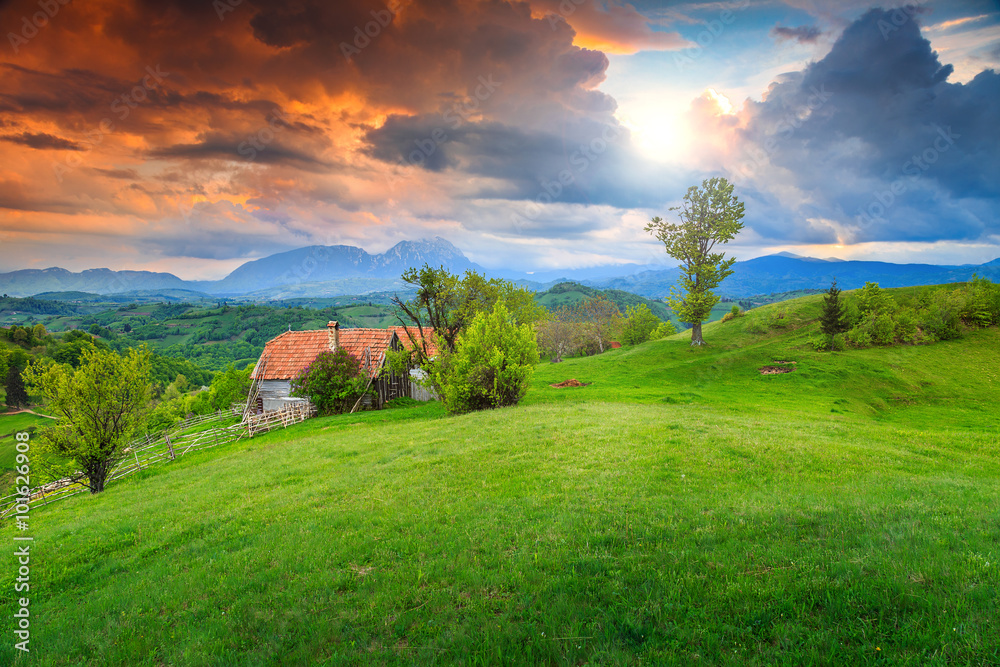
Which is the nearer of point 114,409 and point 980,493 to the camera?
point 980,493

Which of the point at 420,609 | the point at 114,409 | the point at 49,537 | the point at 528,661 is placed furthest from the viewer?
the point at 114,409

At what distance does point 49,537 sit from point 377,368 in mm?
30455

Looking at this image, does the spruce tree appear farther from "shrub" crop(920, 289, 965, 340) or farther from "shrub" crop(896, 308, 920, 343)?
"shrub" crop(920, 289, 965, 340)

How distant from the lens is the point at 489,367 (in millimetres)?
29031

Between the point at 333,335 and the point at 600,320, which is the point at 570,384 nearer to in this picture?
the point at 333,335

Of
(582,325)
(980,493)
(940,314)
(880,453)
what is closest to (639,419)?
(880,453)

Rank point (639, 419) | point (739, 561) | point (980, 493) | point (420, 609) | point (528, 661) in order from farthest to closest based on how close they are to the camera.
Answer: point (639, 419) → point (980, 493) → point (739, 561) → point (420, 609) → point (528, 661)

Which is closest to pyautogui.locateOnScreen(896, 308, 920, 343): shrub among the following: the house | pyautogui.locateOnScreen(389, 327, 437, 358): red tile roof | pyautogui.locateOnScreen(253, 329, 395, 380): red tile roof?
pyautogui.locateOnScreen(389, 327, 437, 358): red tile roof

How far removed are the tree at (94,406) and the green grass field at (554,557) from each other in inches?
187

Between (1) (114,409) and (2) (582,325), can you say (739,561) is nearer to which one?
(1) (114,409)

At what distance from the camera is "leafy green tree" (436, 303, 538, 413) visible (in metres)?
28.9

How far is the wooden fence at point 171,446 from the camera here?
22656 mm

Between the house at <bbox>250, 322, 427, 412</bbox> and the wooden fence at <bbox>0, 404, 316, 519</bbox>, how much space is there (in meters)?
5.03

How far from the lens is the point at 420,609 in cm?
618
